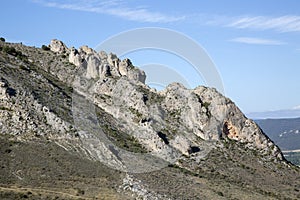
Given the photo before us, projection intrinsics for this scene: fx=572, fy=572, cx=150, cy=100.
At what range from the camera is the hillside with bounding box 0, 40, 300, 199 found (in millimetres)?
86812

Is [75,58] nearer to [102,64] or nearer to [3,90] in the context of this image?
[102,64]

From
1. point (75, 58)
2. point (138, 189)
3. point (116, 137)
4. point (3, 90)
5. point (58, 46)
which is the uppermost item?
point (58, 46)

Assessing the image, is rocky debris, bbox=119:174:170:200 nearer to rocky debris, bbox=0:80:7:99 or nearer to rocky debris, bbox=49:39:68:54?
rocky debris, bbox=0:80:7:99

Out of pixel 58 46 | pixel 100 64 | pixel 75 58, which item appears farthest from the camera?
pixel 58 46

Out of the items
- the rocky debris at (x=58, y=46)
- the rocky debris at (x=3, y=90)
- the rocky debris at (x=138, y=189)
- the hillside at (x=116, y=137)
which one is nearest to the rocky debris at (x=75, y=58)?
the hillside at (x=116, y=137)

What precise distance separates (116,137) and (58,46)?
40191 millimetres

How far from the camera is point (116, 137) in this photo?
350 ft

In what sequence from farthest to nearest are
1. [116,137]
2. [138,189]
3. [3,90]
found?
[116,137], [3,90], [138,189]

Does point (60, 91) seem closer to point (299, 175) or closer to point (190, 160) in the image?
point (190, 160)

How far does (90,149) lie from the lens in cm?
9562

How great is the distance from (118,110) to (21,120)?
24736 mm

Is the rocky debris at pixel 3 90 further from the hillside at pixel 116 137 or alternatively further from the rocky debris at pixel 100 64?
the rocky debris at pixel 100 64

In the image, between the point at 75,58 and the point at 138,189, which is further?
the point at 75,58

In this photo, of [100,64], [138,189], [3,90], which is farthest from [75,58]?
[138,189]
